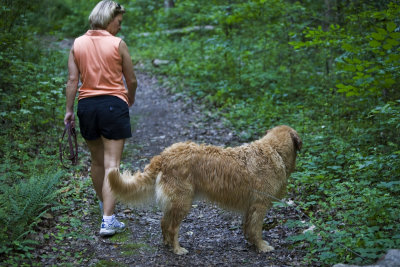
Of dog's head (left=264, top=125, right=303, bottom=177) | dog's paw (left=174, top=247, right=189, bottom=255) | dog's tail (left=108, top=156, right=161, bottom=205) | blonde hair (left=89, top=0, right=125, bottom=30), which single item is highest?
blonde hair (left=89, top=0, right=125, bottom=30)

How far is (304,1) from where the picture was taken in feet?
34.7

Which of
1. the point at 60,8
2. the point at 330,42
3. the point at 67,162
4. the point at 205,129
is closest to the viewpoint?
the point at 67,162

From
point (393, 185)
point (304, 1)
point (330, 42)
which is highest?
point (304, 1)

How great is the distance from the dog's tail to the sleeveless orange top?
0.95m

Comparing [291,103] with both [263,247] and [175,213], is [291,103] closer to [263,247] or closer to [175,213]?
[263,247]

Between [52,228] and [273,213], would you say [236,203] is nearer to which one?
[273,213]

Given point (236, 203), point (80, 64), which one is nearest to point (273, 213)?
point (236, 203)

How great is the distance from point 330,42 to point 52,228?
561 centimetres

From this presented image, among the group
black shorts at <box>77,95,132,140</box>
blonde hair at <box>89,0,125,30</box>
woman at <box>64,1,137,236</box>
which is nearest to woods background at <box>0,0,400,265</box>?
woman at <box>64,1,137,236</box>

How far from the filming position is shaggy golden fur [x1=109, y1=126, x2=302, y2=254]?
3.88 meters

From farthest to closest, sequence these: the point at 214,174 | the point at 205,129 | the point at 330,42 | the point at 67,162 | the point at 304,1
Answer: the point at 304,1 < the point at 205,129 < the point at 330,42 < the point at 67,162 < the point at 214,174

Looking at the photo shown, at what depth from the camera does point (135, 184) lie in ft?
12.7

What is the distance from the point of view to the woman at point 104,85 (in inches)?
158

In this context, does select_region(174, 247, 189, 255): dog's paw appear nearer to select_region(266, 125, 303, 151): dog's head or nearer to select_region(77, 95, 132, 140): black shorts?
select_region(77, 95, 132, 140): black shorts
